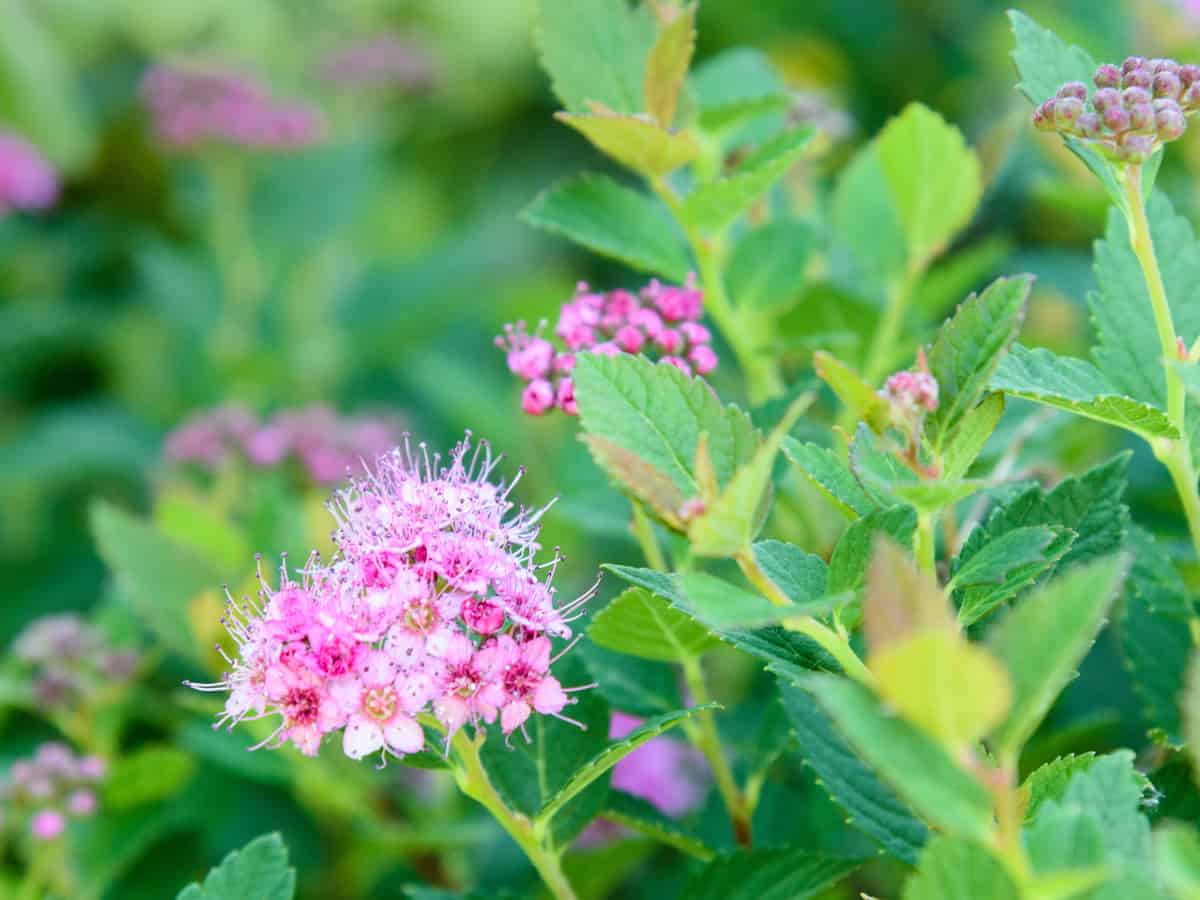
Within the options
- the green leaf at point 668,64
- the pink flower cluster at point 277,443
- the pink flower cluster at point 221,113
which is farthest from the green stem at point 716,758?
the pink flower cluster at point 221,113

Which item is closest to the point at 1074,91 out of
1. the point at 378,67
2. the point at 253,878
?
the point at 253,878

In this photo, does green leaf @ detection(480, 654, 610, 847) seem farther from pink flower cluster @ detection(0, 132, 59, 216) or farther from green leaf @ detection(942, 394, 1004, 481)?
pink flower cluster @ detection(0, 132, 59, 216)

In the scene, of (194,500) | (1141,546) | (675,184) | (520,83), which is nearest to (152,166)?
(520,83)

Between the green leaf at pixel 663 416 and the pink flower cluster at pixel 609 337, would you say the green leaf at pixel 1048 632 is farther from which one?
the pink flower cluster at pixel 609 337

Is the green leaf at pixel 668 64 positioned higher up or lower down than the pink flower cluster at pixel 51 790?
higher up

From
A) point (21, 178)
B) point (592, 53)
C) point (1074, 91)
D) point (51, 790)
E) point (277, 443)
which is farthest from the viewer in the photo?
point (21, 178)

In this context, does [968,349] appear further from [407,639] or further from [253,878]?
[253,878]

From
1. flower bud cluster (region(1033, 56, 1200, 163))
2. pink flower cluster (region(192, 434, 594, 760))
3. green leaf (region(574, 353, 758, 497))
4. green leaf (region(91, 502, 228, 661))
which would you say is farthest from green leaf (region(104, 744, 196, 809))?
flower bud cluster (region(1033, 56, 1200, 163))
